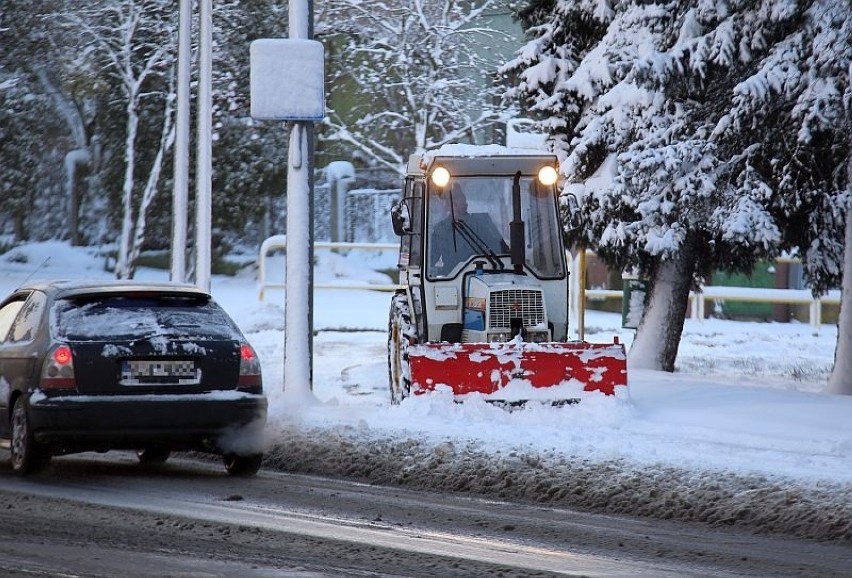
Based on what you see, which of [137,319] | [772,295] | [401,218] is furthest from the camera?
[772,295]

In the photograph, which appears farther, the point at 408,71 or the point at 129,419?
the point at 408,71

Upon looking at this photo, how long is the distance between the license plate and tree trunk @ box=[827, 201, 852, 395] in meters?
8.85

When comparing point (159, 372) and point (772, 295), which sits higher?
point (772, 295)

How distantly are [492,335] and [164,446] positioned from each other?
4852 mm

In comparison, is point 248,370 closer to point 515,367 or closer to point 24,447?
point 24,447

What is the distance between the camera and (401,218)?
14766 mm

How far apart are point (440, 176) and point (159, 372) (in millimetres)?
5237

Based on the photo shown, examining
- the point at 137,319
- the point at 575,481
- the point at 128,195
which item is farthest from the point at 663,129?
the point at 128,195

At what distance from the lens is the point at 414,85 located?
37.4 meters

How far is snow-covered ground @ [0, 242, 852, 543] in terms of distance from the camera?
9.38m

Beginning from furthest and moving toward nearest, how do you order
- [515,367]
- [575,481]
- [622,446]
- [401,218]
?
[401,218]
[515,367]
[622,446]
[575,481]

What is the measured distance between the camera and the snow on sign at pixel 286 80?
1475 centimetres

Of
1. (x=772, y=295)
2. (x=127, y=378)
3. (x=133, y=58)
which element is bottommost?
(x=127, y=378)

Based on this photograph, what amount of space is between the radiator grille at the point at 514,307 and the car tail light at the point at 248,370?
419 centimetres
